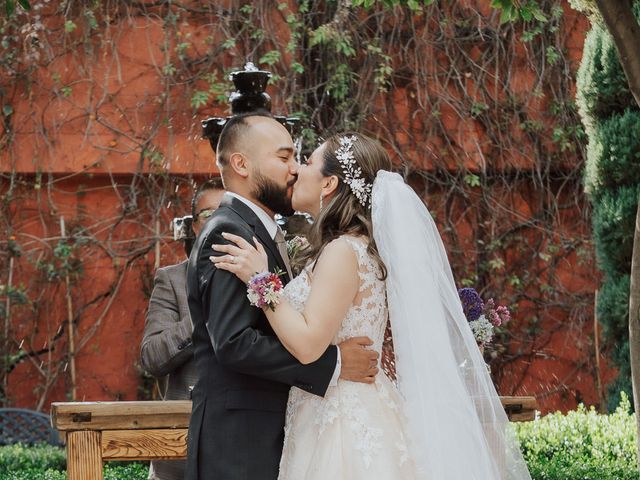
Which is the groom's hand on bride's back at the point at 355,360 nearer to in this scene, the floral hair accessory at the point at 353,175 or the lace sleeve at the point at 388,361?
the floral hair accessory at the point at 353,175

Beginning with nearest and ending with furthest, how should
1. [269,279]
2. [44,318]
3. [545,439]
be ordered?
[269,279] < [545,439] < [44,318]

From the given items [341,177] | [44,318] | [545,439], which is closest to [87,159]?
[44,318]

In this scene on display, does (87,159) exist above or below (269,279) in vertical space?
above

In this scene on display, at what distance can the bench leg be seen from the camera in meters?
3.73

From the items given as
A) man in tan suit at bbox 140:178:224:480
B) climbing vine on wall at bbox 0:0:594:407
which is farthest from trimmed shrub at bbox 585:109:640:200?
man in tan suit at bbox 140:178:224:480

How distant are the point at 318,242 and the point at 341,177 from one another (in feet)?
0.80

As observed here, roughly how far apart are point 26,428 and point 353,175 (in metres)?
4.65

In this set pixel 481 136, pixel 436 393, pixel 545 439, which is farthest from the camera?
pixel 481 136

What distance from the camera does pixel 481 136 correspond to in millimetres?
8953

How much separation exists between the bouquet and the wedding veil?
33 cm

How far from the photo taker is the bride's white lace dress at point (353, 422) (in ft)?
10.9

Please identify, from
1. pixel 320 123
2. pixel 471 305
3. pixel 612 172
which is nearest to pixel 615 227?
pixel 612 172

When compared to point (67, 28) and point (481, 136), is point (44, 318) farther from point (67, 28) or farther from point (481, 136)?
point (481, 136)

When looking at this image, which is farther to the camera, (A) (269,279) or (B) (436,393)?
(B) (436,393)
